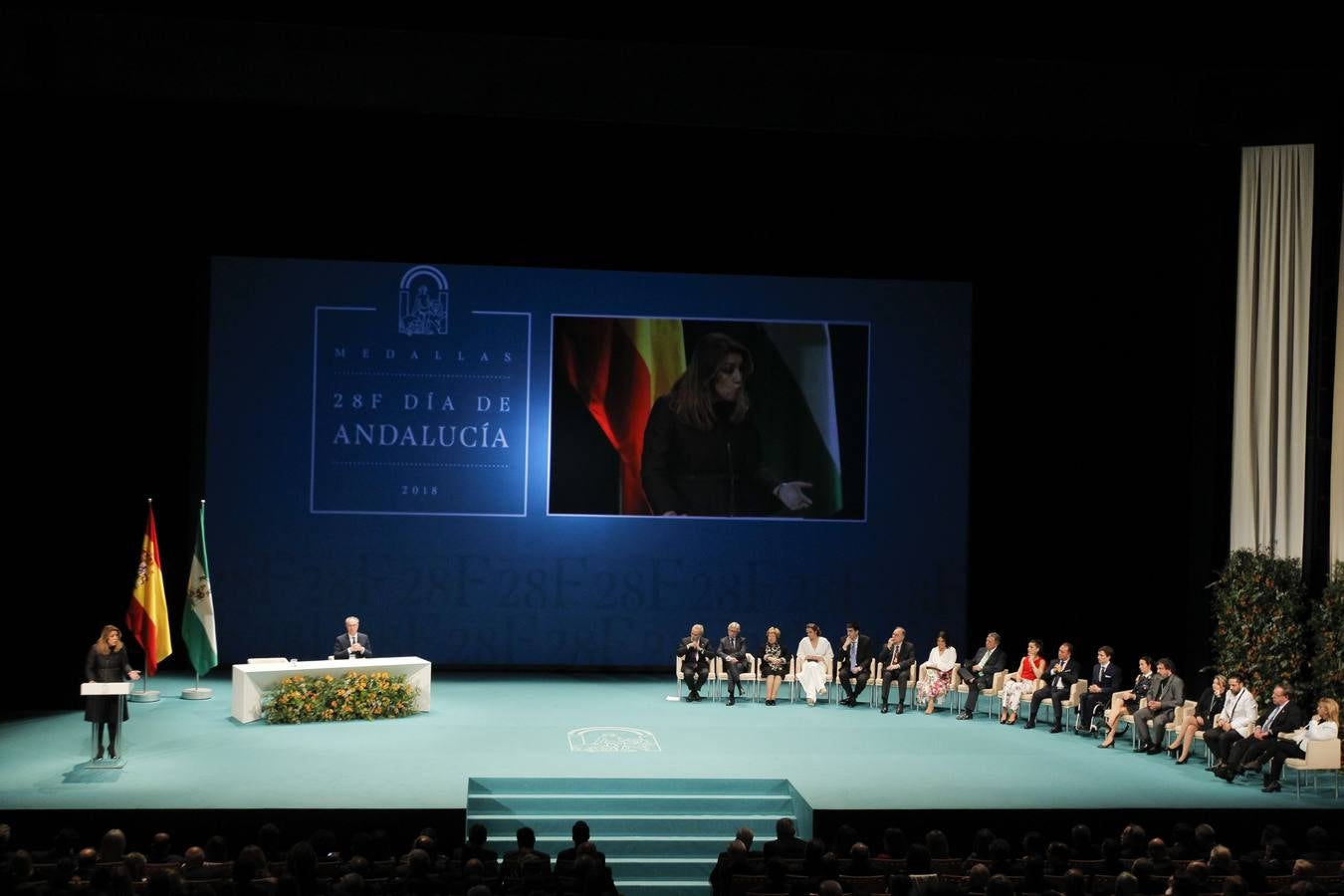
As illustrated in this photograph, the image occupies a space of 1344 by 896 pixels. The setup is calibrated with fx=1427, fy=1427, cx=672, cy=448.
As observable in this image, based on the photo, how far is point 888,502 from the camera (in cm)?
1798

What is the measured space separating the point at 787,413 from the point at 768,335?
1.00 metres

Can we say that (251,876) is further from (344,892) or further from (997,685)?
(997,685)

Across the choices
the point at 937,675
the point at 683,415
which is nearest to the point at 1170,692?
the point at 937,675

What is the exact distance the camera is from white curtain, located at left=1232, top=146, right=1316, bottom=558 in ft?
47.3

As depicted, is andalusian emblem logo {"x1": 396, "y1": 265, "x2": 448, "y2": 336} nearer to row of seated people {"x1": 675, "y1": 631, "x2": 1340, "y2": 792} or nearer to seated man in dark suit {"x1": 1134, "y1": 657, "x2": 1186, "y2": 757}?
row of seated people {"x1": 675, "y1": 631, "x2": 1340, "y2": 792}

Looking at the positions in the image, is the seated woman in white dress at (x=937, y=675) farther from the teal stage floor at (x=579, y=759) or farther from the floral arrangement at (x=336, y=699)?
the floral arrangement at (x=336, y=699)

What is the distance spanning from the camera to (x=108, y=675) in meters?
12.2

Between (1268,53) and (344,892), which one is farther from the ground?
(1268,53)

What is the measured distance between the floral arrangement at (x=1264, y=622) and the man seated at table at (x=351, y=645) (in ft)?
29.5

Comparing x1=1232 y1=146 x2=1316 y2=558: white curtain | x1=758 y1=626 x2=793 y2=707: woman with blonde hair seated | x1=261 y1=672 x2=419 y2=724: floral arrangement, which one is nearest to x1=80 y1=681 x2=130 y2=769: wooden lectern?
x1=261 y1=672 x2=419 y2=724: floral arrangement

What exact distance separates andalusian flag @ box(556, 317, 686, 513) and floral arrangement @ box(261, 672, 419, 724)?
166 inches

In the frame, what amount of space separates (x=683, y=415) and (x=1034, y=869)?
10.5 meters

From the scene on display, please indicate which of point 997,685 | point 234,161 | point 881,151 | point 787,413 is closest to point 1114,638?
point 997,685

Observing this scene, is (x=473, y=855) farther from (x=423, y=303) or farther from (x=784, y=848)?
(x=423, y=303)
